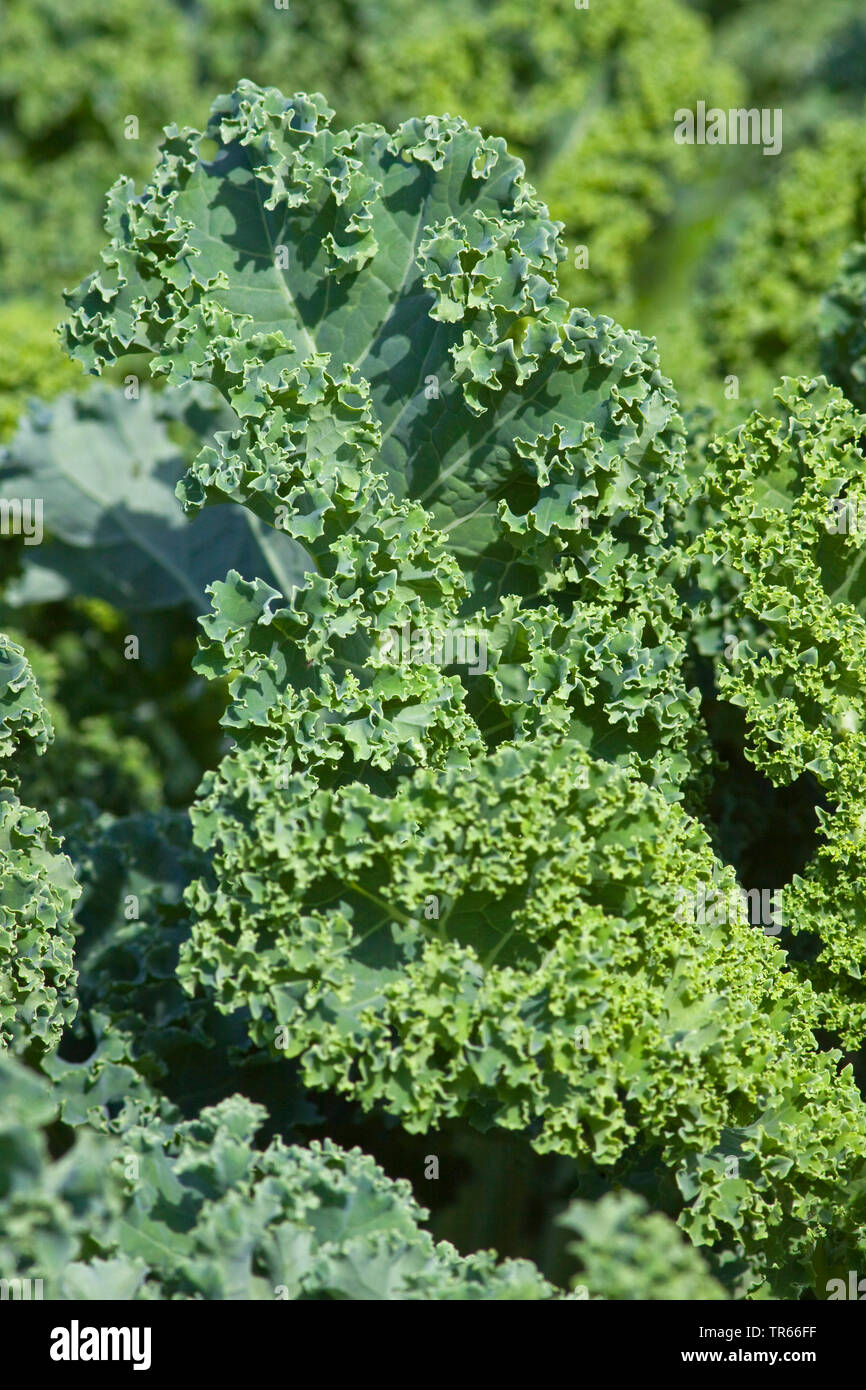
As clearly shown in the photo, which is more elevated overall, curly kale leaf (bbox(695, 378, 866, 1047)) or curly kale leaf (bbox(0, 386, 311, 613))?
curly kale leaf (bbox(0, 386, 311, 613))

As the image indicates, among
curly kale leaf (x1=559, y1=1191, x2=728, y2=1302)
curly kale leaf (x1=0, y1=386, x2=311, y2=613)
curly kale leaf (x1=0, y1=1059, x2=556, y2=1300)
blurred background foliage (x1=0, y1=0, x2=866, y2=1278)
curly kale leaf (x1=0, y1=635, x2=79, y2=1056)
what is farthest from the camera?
curly kale leaf (x1=0, y1=386, x2=311, y2=613)

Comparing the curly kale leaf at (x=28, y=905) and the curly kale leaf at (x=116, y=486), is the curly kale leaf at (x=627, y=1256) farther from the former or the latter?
the curly kale leaf at (x=116, y=486)

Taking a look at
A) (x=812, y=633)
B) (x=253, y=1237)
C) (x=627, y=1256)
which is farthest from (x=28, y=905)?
(x=812, y=633)

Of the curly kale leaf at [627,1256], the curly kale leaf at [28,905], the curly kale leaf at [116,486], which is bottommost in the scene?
the curly kale leaf at [627,1256]

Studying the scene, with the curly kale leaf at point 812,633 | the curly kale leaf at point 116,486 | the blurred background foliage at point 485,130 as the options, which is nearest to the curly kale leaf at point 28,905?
the blurred background foliage at point 485,130

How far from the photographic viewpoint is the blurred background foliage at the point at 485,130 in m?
4.81

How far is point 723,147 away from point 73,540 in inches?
192

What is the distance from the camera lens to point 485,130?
773cm

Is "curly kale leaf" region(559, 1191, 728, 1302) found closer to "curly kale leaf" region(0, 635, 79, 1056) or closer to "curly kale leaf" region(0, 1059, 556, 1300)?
"curly kale leaf" region(0, 1059, 556, 1300)

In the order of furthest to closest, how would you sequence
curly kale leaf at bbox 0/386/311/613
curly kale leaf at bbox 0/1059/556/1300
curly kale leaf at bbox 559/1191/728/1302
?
curly kale leaf at bbox 0/386/311/613
curly kale leaf at bbox 0/1059/556/1300
curly kale leaf at bbox 559/1191/728/1302

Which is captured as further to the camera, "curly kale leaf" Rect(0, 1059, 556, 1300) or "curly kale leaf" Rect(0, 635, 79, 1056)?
"curly kale leaf" Rect(0, 635, 79, 1056)

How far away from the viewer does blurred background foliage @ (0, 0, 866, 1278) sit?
15.8 ft

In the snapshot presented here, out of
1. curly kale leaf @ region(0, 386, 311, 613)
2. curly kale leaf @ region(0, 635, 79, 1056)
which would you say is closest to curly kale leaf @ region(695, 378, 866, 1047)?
curly kale leaf @ region(0, 635, 79, 1056)

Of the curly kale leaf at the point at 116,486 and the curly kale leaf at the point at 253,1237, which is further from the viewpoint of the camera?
the curly kale leaf at the point at 116,486
